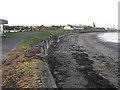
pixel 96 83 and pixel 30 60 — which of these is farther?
pixel 30 60

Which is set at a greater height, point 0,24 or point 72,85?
point 0,24

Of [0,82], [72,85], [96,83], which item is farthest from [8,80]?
[96,83]

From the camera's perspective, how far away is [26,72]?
49.7ft

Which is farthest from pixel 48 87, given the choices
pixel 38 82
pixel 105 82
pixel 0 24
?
pixel 0 24

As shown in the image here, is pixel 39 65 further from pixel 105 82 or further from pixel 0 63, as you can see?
pixel 105 82

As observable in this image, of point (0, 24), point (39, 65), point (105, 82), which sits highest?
point (0, 24)

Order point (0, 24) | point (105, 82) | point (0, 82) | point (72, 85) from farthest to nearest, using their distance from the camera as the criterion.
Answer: point (0, 24)
point (105, 82)
point (72, 85)
point (0, 82)

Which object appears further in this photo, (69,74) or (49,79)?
(69,74)

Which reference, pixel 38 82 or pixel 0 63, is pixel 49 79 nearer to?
pixel 38 82

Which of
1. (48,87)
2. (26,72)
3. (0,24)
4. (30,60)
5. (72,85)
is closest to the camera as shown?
(48,87)

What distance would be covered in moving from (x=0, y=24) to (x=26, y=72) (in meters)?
30.8

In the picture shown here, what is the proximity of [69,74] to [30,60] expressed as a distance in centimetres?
283

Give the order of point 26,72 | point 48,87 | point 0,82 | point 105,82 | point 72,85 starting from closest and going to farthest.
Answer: point 48,87
point 0,82
point 26,72
point 72,85
point 105,82

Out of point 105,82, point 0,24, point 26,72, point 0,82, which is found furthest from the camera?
point 0,24
